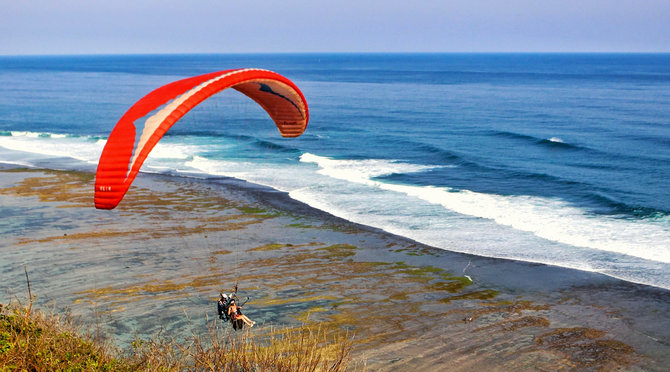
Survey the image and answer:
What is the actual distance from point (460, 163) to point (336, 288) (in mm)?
19904

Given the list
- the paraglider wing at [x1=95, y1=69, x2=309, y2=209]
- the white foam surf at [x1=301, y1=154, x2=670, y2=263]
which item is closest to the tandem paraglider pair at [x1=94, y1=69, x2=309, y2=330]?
the paraglider wing at [x1=95, y1=69, x2=309, y2=209]

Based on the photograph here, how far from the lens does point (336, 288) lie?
1627cm

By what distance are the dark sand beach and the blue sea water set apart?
1.84m

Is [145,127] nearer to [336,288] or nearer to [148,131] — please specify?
[148,131]

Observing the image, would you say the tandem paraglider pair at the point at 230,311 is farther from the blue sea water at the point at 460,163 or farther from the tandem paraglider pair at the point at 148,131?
the blue sea water at the point at 460,163

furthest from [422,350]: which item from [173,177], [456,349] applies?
[173,177]

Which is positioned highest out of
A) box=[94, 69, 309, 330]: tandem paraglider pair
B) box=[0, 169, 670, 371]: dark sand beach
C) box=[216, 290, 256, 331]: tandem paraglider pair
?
box=[94, 69, 309, 330]: tandem paraglider pair

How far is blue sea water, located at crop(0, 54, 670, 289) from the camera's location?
70.4ft

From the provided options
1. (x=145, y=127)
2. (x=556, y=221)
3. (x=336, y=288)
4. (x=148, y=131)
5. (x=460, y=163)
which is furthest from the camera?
(x=460, y=163)

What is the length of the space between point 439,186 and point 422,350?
16947mm

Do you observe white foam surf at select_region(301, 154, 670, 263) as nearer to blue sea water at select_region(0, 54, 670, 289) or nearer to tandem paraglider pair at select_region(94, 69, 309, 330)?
blue sea water at select_region(0, 54, 670, 289)

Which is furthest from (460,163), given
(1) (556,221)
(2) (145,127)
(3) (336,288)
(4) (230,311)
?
(2) (145,127)

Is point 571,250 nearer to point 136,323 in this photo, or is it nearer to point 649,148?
point 136,323

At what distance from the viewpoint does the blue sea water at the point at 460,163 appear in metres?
21.5
